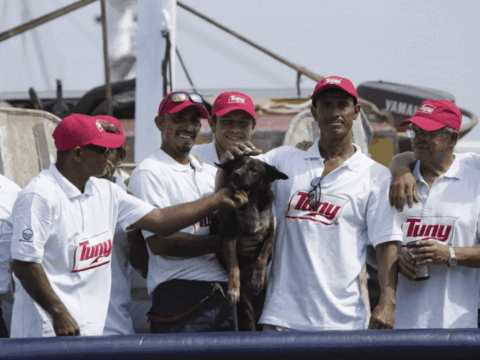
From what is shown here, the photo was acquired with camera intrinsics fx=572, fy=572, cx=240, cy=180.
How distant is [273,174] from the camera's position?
2.88m

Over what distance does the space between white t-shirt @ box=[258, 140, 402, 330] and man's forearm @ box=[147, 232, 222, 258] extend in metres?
0.36

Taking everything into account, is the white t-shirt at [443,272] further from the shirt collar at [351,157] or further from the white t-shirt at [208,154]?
the white t-shirt at [208,154]

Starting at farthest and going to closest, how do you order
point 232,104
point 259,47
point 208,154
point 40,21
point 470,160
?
point 259,47 → point 40,21 → point 208,154 → point 232,104 → point 470,160

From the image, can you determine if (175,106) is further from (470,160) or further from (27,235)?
(470,160)

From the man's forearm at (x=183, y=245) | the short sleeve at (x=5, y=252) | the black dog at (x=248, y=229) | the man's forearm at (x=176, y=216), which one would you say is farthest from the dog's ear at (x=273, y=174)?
the short sleeve at (x=5, y=252)

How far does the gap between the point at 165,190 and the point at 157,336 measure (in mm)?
985

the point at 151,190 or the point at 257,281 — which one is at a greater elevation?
the point at 151,190

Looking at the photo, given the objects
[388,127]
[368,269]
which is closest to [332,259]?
[368,269]

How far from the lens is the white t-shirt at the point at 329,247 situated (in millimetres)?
2742

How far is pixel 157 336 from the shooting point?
220 centimetres

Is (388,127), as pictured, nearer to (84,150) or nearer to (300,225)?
(300,225)

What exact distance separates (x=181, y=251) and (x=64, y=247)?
614 millimetres

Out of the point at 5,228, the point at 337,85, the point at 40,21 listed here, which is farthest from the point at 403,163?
the point at 40,21

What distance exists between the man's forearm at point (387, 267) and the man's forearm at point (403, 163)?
0.45 metres
